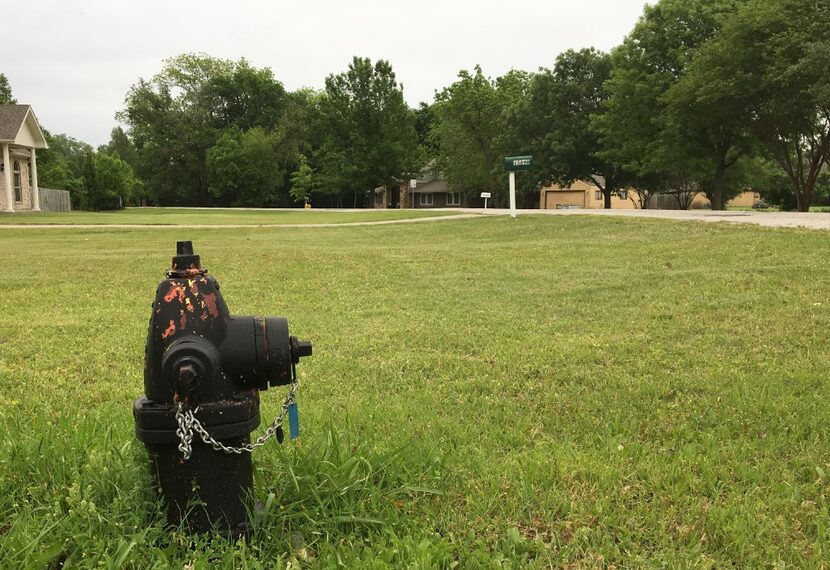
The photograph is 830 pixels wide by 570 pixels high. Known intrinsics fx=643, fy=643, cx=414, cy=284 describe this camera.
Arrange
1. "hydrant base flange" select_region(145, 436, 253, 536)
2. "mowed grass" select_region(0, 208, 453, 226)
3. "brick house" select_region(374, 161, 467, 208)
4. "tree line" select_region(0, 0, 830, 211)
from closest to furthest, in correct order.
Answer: "hydrant base flange" select_region(145, 436, 253, 536)
"mowed grass" select_region(0, 208, 453, 226)
"tree line" select_region(0, 0, 830, 211)
"brick house" select_region(374, 161, 467, 208)

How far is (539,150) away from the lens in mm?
43812

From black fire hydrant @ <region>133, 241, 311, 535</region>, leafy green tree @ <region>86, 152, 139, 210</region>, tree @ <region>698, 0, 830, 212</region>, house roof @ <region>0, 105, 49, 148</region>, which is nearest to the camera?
black fire hydrant @ <region>133, 241, 311, 535</region>

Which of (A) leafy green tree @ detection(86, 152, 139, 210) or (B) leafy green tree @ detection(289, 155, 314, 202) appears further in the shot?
(B) leafy green tree @ detection(289, 155, 314, 202)

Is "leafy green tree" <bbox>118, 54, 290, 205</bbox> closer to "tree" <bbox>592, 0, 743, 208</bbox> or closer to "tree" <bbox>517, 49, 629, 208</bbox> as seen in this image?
"tree" <bbox>517, 49, 629, 208</bbox>

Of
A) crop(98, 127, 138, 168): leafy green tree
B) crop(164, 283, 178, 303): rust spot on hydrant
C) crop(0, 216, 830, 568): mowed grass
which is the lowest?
crop(0, 216, 830, 568): mowed grass

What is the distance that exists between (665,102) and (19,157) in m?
32.3

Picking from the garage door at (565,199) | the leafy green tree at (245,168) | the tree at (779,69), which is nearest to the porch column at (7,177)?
the leafy green tree at (245,168)

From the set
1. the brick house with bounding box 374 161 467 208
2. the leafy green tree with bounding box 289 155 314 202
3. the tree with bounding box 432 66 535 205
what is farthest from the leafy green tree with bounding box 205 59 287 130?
the tree with bounding box 432 66 535 205

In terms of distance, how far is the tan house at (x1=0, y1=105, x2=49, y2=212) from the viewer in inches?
1182

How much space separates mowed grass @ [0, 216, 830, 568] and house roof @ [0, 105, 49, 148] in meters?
27.5

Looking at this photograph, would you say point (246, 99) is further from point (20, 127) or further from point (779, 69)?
point (779, 69)

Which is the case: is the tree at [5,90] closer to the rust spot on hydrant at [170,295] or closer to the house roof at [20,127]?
the house roof at [20,127]

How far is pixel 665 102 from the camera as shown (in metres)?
31.5

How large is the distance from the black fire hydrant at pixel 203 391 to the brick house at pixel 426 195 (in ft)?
202
